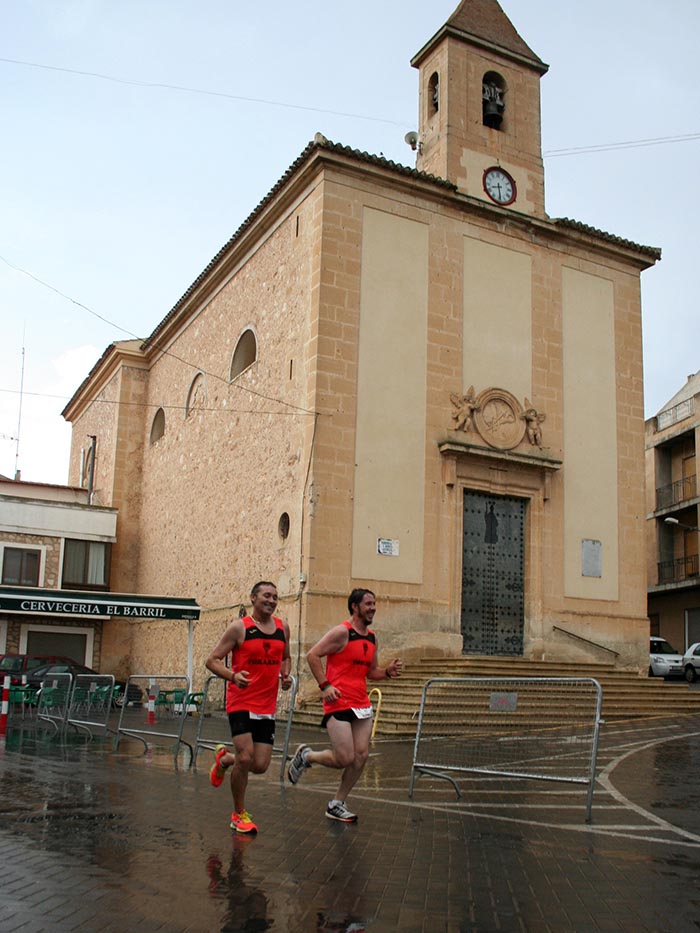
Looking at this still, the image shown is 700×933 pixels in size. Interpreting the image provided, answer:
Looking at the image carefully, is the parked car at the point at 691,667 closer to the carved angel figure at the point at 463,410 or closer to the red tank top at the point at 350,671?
the carved angel figure at the point at 463,410

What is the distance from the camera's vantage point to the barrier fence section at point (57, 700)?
16.0m

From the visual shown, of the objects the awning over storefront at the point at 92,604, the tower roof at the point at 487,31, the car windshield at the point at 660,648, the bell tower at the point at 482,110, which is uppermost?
the tower roof at the point at 487,31

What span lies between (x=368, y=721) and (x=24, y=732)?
10036 millimetres

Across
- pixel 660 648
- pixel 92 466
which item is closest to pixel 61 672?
pixel 92 466

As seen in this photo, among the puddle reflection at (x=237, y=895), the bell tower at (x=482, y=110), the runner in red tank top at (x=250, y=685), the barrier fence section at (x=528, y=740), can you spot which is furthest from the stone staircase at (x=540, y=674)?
the bell tower at (x=482, y=110)

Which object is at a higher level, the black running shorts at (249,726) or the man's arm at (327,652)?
the man's arm at (327,652)

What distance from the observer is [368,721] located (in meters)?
7.80

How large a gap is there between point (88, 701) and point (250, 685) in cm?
977

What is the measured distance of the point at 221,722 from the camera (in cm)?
1916

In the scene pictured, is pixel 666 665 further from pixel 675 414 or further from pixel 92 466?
pixel 92 466

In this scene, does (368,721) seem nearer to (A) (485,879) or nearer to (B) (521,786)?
(A) (485,879)

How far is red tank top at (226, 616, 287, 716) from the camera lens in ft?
23.7

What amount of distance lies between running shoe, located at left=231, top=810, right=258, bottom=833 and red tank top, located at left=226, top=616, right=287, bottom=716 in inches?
27.6

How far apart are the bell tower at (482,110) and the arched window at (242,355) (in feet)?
19.7
